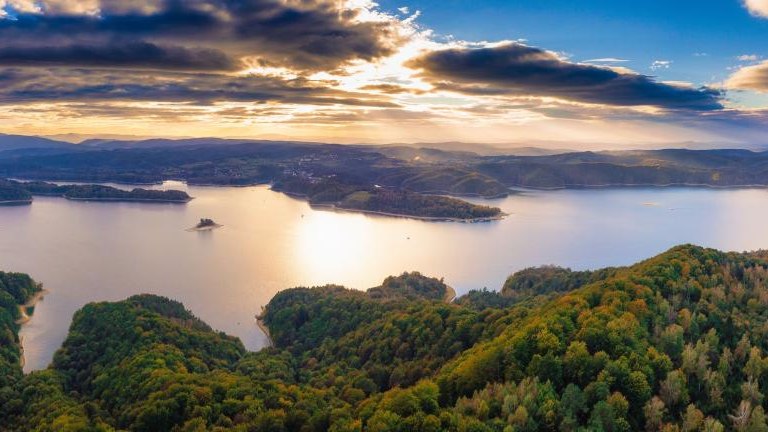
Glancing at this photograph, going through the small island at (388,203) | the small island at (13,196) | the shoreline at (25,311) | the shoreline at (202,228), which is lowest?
the shoreline at (25,311)

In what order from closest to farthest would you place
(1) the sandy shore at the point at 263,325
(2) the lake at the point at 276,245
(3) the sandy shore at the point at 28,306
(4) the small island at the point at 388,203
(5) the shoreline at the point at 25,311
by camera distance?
(5) the shoreline at the point at 25,311 < (1) the sandy shore at the point at 263,325 < (3) the sandy shore at the point at 28,306 < (2) the lake at the point at 276,245 < (4) the small island at the point at 388,203

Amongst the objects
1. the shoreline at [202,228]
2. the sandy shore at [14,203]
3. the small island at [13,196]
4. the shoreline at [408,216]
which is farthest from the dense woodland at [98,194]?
the shoreline at [202,228]

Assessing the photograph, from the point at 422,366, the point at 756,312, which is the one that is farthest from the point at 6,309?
the point at 756,312

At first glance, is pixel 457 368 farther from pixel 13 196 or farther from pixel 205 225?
pixel 13 196

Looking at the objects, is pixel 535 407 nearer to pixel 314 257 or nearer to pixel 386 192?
pixel 314 257

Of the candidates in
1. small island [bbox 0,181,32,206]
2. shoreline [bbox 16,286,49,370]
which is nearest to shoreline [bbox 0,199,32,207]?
small island [bbox 0,181,32,206]

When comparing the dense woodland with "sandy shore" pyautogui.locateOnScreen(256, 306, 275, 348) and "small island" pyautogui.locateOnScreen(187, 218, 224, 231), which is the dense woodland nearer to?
"small island" pyautogui.locateOnScreen(187, 218, 224, 231)

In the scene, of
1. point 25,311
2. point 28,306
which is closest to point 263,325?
point 25,311

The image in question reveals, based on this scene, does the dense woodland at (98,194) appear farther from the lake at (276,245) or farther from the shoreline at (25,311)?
the shoreline at (25,311)
